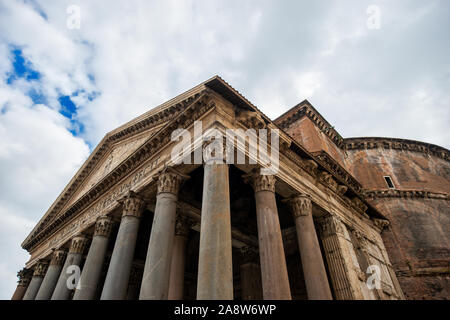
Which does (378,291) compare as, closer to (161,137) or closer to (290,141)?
(290,141)

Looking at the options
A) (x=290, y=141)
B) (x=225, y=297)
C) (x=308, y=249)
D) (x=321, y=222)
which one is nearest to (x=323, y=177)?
(x=321, y=222)

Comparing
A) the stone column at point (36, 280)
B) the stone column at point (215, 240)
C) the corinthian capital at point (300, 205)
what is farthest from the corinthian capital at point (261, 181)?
the stone column at point (36, 280)

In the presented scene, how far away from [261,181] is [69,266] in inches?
339

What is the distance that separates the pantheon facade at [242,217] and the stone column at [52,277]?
5cm

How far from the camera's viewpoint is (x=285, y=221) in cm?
1144

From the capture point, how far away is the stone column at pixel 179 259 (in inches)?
316

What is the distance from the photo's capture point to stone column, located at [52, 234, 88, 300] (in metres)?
9.88

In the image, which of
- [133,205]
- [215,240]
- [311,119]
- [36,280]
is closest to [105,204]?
[133,205]

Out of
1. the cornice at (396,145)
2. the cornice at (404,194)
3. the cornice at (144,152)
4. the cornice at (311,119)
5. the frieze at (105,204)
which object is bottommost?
the frieze at (105,204)

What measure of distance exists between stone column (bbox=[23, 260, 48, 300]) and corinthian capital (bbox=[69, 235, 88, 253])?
15.6 feet

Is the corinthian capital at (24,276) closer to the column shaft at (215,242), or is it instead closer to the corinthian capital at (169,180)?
the corinthian capital at (169,180)

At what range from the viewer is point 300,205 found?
322 inches

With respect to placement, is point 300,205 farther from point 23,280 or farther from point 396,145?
point 23,280
